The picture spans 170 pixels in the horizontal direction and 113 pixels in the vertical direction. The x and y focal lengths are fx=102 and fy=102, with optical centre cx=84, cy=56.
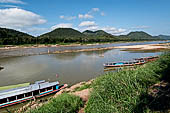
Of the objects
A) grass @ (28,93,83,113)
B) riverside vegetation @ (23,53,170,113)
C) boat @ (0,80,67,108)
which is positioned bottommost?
boat @ (0,80,67,108)

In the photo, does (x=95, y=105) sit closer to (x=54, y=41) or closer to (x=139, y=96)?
(x=139, y=96)

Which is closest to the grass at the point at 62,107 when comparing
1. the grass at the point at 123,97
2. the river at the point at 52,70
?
the grass at the point at 123,97

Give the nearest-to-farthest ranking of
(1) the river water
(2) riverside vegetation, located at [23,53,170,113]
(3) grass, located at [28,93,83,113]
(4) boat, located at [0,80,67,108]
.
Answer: (2) riverside vegetation, located at [23,53,170,113] < (3) grass, located at [28,93,83,113] < (4) boat, located at [0,80,67,108] < (1) the river water

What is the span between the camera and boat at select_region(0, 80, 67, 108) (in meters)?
10.9

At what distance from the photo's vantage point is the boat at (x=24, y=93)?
1086cm

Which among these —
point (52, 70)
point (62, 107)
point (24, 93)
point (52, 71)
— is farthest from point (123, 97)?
point (52, 70)

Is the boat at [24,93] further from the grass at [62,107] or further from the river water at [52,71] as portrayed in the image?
the grass at [62,107]

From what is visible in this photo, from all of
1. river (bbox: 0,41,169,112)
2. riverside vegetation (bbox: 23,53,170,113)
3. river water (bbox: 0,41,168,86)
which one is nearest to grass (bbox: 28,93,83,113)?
riverside vegetation (bbox: 23,53,170,113)

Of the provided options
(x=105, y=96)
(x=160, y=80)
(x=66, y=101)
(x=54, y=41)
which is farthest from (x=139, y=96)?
(x=54, y=41)

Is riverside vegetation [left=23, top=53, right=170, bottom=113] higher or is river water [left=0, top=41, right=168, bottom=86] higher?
riverside vegetation [left=23, top=53, right=170, bottom=113]

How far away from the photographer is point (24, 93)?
453 inches

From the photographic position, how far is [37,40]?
94312mm

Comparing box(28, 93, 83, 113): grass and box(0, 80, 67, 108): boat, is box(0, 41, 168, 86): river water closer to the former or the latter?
box(0, 80, 67, 108): boat

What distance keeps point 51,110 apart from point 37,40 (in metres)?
101
